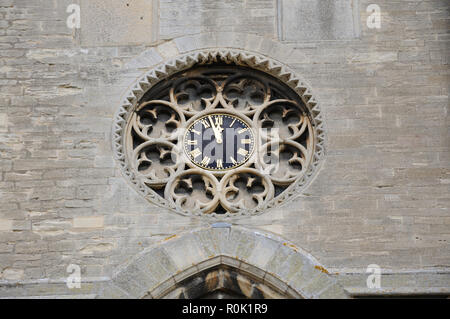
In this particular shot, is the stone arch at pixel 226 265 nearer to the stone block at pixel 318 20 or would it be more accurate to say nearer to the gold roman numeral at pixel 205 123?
the gold roman numeral at pixel 205 123

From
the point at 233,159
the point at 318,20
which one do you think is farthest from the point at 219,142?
the point at 318,20

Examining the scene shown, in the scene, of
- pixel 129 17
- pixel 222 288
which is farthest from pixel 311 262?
pixel 129 17

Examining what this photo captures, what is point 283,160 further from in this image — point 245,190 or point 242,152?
point 245,190

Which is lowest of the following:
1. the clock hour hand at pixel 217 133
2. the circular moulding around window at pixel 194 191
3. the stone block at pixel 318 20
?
the circular moulding around window at pixel 194 191

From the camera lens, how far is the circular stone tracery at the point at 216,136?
514 inches

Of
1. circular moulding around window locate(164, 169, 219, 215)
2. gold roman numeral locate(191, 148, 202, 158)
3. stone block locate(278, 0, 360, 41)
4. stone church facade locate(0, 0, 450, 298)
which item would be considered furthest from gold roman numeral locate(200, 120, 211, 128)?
stone block locate(278, 0, 360, 41)

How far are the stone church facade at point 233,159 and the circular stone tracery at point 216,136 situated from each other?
0.03m

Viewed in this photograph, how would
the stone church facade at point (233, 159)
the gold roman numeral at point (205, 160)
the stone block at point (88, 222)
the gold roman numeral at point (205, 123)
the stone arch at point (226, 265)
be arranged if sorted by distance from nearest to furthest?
the stone arch at point (226, 265) < the stone church facade at point (233, 159) < the stone block at point (88, 222) < the gold roman numeral at point (205, 160) < the gold roman numeral at point (205, 123)

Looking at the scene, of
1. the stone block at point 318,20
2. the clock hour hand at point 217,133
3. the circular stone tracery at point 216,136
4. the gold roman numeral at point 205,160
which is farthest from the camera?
the stone block at point 318,20

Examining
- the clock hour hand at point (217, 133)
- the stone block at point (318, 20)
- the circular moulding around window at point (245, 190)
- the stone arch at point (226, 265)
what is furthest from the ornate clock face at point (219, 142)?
the stone block at point (318, 20)

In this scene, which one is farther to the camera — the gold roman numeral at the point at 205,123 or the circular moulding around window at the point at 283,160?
the gold roman numeral at the point at 205,123

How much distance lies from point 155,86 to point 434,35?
356cm

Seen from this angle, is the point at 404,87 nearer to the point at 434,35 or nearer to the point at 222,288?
the point at 434,35

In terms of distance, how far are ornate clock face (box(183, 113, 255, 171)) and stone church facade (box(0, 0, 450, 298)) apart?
0.06 metres
